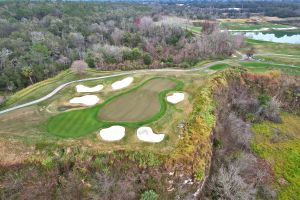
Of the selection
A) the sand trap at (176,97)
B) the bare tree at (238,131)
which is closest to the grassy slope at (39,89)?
the sand trap at (176,97)

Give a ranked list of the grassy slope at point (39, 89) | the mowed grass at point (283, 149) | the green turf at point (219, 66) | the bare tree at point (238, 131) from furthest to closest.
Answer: the green turf at point (219, 66), the grassy slope at point (39, 89), the bare tree at point (238, 131), the mowed grass at point (283, 149)

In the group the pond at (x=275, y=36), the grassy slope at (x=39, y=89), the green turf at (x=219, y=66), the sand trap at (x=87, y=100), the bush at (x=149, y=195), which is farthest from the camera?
the pond at (x=275, y=36)

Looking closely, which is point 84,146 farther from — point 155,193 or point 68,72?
point 68,72

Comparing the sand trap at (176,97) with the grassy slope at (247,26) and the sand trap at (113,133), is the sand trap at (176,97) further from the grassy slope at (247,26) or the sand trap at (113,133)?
the grassy slope at (247,26)

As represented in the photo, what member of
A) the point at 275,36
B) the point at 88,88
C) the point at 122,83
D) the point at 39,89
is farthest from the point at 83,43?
the point at 275,36

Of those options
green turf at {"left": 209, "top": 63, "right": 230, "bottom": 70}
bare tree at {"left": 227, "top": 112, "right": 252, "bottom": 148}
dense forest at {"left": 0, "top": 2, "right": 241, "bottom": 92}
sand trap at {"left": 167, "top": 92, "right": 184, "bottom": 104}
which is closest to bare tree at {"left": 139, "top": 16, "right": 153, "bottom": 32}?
dense forest at {"left": 0, "top": 2, "right": 241, "bottom": 92}

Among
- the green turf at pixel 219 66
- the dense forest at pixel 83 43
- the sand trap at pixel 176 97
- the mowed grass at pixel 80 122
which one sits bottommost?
the mowed grass at pixel 80 122

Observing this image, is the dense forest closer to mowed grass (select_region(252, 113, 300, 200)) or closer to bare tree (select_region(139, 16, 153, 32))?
bare tree (select_region(139, 16, 153, 32))

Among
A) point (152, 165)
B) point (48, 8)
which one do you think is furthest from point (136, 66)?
point (48, 8)
